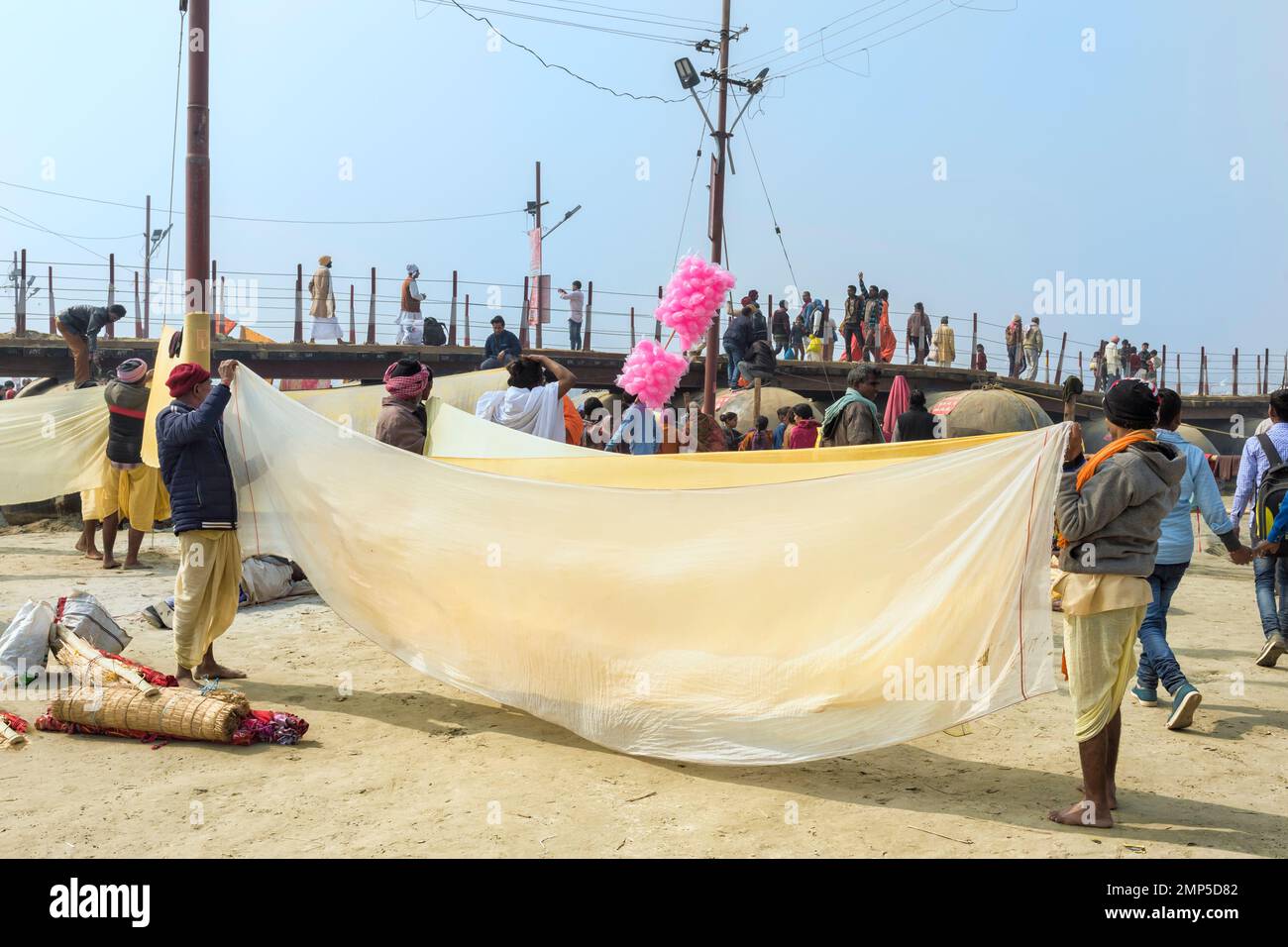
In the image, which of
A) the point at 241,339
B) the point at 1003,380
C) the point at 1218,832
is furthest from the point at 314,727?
the point at 1003,380

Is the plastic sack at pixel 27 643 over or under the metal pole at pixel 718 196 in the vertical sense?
under

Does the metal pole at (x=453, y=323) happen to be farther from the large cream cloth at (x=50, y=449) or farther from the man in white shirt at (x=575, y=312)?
the large cream cloth at (x=50, y=449)

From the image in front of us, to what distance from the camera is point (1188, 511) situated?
18.4 feet

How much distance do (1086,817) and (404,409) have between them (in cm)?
425

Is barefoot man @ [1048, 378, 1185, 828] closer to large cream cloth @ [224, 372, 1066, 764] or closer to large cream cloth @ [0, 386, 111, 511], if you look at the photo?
large cream cloth @ [224, 372, 1066, 764]

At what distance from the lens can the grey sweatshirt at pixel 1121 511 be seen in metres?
3.88

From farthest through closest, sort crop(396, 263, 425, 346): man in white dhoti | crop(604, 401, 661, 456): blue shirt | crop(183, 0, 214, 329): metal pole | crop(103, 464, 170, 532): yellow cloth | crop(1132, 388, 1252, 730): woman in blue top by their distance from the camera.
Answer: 1. crop(396, 263, 425, 346): man in white dhoti
2. crop(103, 464, 170, 532): yellow cloth
3. crop(604, 401, 661, 456): blue shirt
4. crop(183, 0, 214, 329): metal pole
5. crop(1132, 388, 1252, 730): woman in blue top

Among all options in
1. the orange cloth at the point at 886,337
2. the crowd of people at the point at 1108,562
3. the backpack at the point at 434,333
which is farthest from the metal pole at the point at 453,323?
the crowd of people at the point at 1108,562

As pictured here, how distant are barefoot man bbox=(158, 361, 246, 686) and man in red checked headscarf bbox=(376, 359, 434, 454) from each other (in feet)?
3.27

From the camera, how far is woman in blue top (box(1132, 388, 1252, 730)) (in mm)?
5316

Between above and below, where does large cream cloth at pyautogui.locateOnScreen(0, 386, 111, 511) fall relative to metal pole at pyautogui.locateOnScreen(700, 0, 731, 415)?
below

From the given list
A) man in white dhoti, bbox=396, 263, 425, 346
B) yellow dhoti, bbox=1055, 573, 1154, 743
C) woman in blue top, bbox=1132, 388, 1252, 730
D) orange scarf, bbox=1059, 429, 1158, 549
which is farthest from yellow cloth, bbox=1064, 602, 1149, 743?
man in white dhoti, bbox=396, 263, 425, 346

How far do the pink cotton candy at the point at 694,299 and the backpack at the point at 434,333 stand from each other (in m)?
13.8
